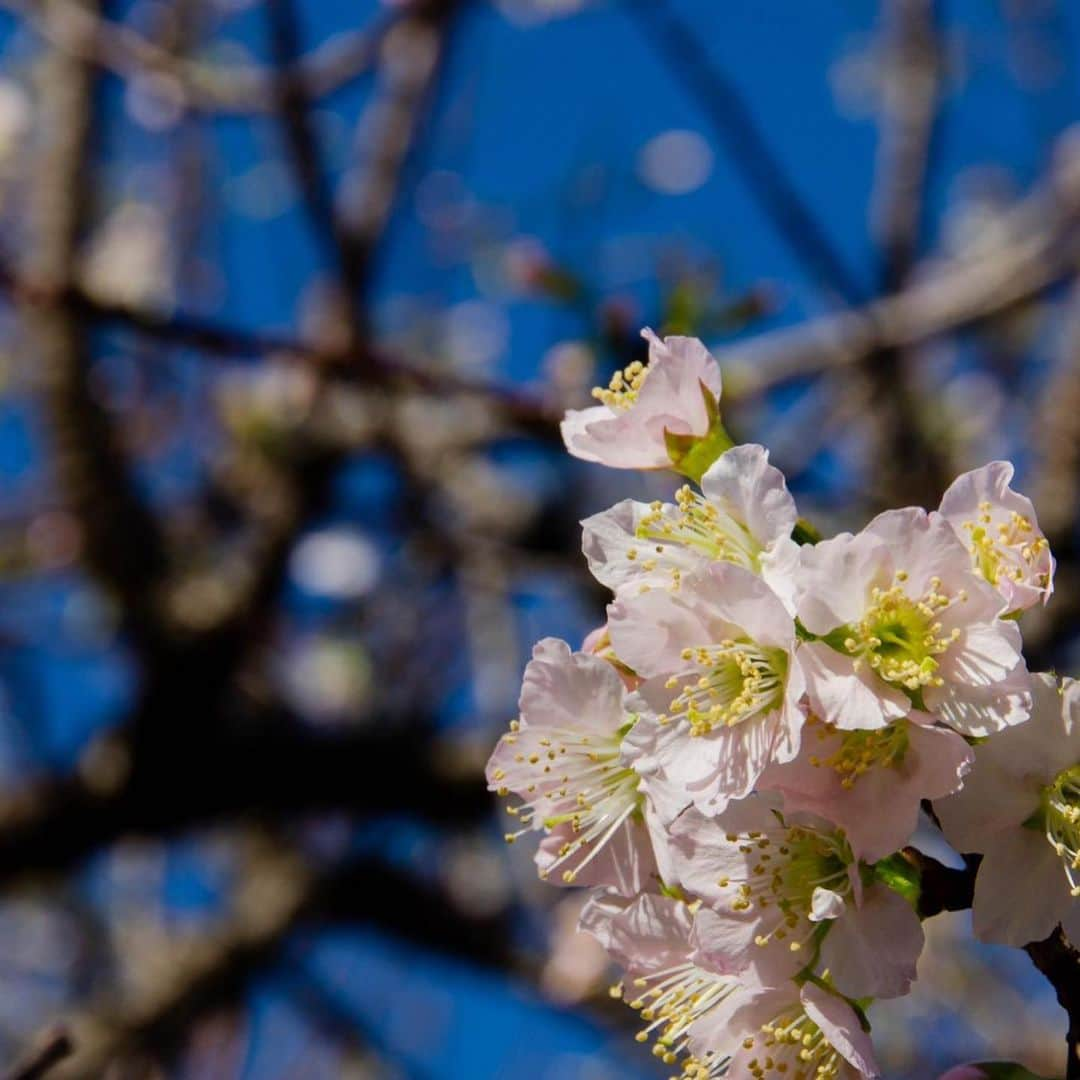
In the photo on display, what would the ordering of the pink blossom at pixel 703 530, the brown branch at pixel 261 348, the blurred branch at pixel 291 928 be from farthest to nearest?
the blurred branch at pixel 291 928 → the brown branch at pixel 261 348 → the pink blossom at pixel 703 530

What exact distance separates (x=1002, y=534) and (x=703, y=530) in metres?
0.22

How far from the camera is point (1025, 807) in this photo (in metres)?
0.88

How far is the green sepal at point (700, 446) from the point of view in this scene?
111cm

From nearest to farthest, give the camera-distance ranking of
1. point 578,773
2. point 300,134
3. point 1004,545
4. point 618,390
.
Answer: point 1004,545, point 578,773, point 618,390, point 300,134

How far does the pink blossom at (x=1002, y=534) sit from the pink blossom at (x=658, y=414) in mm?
223

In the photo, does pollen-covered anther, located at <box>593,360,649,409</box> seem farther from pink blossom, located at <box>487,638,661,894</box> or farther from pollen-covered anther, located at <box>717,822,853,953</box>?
pollen-covered anther, located at <box>717,822,853,953</box>

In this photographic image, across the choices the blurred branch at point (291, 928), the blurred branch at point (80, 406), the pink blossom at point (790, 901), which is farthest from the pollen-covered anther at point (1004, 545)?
the blurred branch at point (291, 928)

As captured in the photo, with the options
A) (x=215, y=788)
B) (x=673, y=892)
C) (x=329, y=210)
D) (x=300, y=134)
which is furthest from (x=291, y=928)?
(x=673, y=892)

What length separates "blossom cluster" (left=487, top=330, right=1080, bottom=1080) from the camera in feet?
2.85

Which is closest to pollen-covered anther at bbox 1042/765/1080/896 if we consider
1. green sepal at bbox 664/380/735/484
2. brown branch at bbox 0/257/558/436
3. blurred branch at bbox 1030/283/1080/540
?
green sepal at bbox 664/380/735/484

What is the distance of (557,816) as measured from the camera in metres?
1.05

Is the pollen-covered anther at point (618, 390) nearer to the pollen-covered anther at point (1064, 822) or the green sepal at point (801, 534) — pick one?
the green sepal at point (801, 534)

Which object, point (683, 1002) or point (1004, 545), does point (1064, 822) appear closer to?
point (1004, 545)

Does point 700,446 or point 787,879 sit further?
point 700,446
